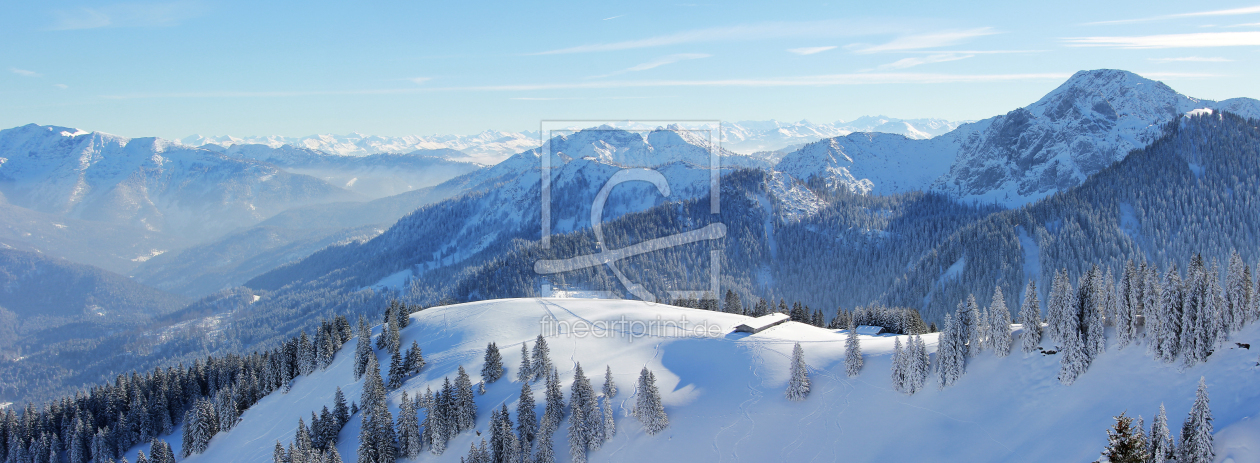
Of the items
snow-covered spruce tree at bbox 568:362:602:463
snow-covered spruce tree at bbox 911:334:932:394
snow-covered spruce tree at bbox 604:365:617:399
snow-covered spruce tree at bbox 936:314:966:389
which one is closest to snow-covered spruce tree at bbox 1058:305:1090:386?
snow-covered spruce tree at bbox 936:314:966:389

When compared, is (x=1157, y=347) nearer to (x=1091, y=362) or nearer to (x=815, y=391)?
(x=1091, y=362)

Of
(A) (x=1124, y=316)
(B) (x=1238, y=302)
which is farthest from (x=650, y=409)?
(B) (x=1238, y=302)

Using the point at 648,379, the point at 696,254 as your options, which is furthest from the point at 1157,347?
the point at 696,254

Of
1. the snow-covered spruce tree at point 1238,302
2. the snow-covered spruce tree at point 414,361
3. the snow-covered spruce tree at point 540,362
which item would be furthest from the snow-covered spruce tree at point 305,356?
the snow-covered spruce tree at point 1238,302

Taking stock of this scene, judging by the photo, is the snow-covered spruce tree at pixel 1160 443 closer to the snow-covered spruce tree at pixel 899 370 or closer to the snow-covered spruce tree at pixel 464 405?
the snow-covered spruce tree at pixel 899 370

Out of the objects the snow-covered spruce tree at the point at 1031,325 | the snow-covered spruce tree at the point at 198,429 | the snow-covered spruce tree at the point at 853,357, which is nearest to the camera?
the snow-covered spruce tree at the point at 1031,325
